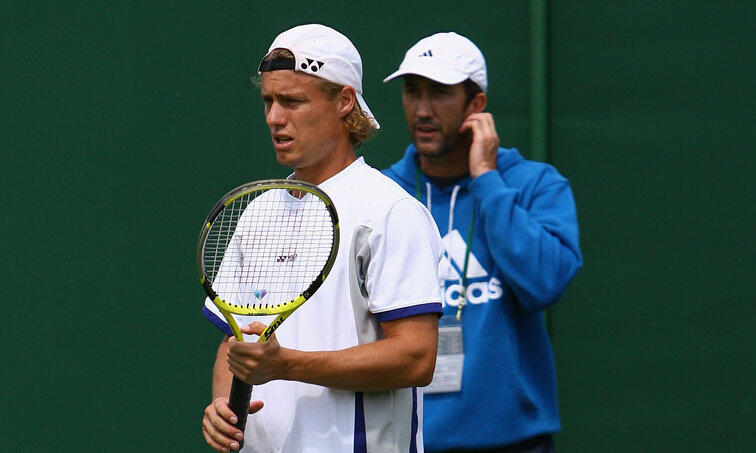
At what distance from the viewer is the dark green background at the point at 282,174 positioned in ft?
13.6

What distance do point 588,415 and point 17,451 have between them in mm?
2012

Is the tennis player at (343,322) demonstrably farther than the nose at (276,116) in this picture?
No

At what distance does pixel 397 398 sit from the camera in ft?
8.70

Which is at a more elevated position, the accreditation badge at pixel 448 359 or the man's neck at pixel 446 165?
the man's neck at pixel 446 165

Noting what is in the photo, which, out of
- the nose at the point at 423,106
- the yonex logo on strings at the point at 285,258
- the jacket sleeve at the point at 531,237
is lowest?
the yonex logo on strings at the point at 285,258

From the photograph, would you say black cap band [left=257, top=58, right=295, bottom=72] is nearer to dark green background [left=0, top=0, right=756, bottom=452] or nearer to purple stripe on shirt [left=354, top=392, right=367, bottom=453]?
purple stripe on shirt [left=354, top=392, right=367, bottom=453]

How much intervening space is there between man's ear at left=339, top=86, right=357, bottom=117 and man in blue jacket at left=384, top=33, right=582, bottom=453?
0.78 m

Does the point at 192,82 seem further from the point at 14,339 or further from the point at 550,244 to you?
the point at 550,244

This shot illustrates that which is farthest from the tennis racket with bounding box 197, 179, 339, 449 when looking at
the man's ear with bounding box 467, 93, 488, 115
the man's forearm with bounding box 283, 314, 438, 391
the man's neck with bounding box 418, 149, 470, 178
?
the man's ear with bounding box 467, 93, 488, 115

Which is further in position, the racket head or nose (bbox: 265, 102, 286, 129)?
nose (bbox: 265, 102, 286, 129)

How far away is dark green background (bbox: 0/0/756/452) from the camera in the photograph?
415 centimetres

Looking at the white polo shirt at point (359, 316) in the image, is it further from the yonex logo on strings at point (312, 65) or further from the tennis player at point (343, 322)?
the yonex logo on strings at point (312, 65)

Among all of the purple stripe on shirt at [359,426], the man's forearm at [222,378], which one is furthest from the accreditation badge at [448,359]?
the purple stripe on shirt at [359,426]

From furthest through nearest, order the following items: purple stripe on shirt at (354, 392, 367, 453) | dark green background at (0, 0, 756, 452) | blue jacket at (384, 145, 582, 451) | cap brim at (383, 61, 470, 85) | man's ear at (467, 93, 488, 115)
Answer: dark green background at (0, 0, 756, 452) → man's ear at (467, 93, 488, 115) → cap brim at (383, 61, 470, 85) → blue jacket at (384, 145, 582, 451) → purple stripe on shirt at (354, 392, 367, 453)
